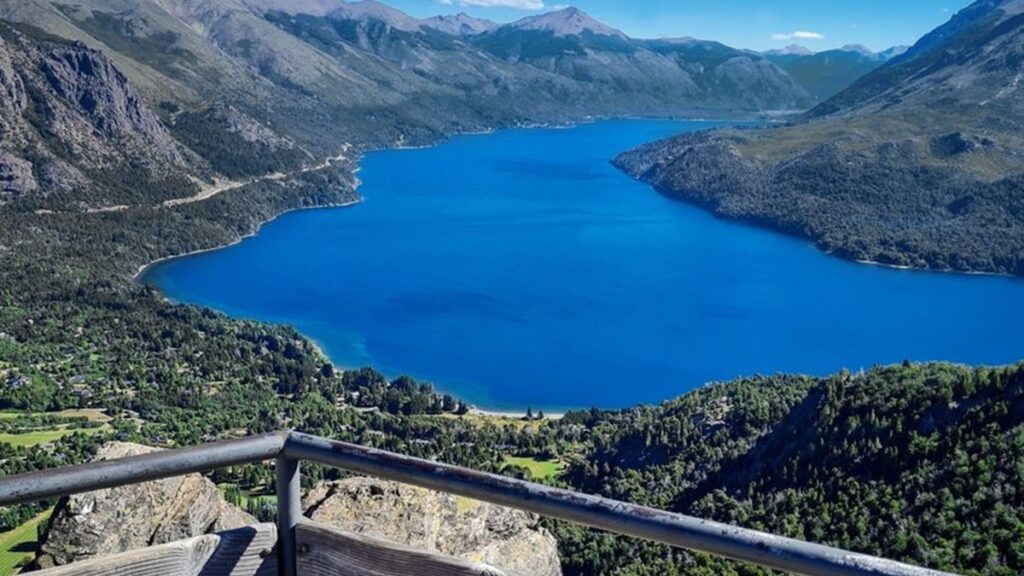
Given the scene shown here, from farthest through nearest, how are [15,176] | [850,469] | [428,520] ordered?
[15,176]
[850,469]
[428,520]

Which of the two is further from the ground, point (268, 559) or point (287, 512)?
point (287, 512)

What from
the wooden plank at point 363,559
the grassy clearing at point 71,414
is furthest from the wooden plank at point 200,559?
the grassy clearing at point 71,414

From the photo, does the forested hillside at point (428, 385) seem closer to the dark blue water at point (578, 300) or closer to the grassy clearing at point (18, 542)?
the grassy clearing at point (18, 542)

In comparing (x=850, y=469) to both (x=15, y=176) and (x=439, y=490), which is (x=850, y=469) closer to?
(x=439, y=490)

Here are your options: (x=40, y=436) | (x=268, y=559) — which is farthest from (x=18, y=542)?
(x=268, y=559)

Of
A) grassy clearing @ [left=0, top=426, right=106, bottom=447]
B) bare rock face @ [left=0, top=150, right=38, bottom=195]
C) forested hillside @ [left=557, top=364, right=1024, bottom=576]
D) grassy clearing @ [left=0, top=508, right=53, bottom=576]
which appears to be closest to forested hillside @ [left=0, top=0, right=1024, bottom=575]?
forested hillside @ [left=557, top=364, right=1024, bottom=576]

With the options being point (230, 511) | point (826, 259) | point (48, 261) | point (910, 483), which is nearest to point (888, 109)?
point (826, 259)

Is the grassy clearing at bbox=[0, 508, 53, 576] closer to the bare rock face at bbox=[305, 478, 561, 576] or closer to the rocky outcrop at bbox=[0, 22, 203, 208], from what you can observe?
the bare rock face at bbox=[305, 478, 561, 576]
